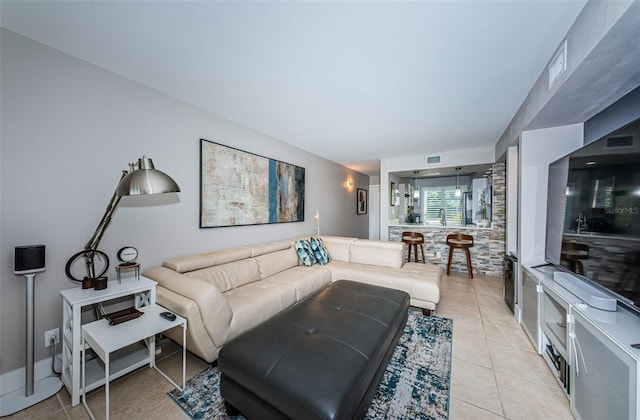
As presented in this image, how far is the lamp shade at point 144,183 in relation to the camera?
1.43m

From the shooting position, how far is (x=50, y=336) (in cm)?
162

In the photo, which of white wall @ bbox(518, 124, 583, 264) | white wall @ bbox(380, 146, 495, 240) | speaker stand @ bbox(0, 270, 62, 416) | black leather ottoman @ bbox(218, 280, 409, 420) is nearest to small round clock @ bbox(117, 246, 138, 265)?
speaker stand @ bbox(0, 270, 62, 416)

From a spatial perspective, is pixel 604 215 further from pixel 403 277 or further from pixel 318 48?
pixel 318 48

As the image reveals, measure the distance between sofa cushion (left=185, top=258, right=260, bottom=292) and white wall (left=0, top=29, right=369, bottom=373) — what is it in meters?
0.46

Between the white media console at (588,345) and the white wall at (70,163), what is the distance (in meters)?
3.19

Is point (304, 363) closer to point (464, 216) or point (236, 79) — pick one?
point (236, 79)

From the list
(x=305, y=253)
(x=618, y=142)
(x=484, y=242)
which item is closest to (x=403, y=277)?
(x=305, y=253)

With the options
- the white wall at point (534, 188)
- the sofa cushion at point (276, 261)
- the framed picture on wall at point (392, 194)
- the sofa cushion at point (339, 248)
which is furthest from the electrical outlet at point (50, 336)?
the framed picture on wall at point (392, 194)

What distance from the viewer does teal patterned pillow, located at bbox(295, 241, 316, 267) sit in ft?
10.9

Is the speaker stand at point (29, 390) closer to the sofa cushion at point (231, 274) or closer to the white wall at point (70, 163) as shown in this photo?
the white wall at point (70, 163)

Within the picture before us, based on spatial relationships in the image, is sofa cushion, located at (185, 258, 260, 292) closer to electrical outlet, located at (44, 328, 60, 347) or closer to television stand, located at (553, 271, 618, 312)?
electrical outlet, located at (44, 328, 60, 347)

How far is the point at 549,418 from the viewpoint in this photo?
132cm

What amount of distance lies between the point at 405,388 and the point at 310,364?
87 cm

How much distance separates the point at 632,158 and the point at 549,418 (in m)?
1.57
